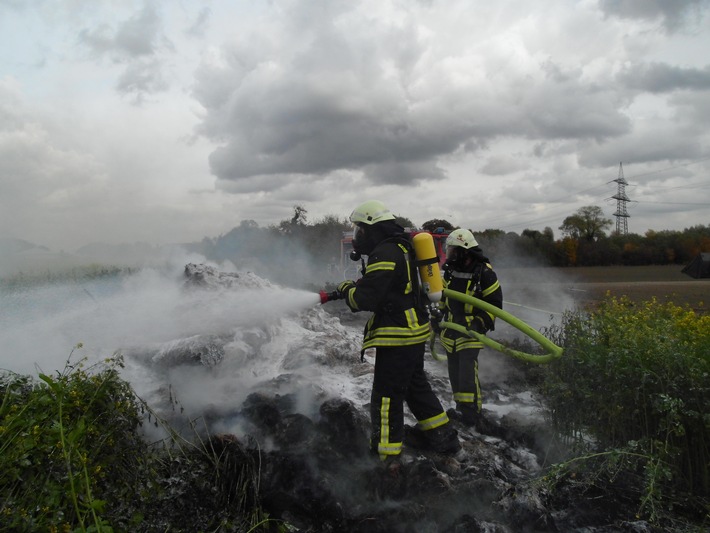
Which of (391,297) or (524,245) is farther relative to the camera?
(524,245)

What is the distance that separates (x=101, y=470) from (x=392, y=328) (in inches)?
85.5

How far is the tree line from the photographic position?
17.1m

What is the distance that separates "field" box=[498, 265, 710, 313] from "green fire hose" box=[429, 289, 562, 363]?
39.4 ft

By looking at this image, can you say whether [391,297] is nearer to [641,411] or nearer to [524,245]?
[641,411]

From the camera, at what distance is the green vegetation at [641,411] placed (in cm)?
312

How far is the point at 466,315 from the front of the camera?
5027mm

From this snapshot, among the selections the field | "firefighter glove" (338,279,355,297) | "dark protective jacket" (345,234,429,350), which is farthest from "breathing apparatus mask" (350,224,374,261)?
the field

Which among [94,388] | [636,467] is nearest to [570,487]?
[636,467]

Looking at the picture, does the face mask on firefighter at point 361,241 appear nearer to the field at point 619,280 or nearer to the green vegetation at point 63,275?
the green vegetation at point 63,275

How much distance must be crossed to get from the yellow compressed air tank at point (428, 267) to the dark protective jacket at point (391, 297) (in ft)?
0.42

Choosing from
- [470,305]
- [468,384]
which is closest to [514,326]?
[470,305]

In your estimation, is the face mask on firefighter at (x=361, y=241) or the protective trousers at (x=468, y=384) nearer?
the face mask on firefighter at (x=361, y=241)

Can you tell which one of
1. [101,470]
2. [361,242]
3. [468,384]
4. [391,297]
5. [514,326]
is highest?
[361,242]

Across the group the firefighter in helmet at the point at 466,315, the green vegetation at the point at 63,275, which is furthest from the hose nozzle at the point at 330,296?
the green vegetation at the point at 63,275
